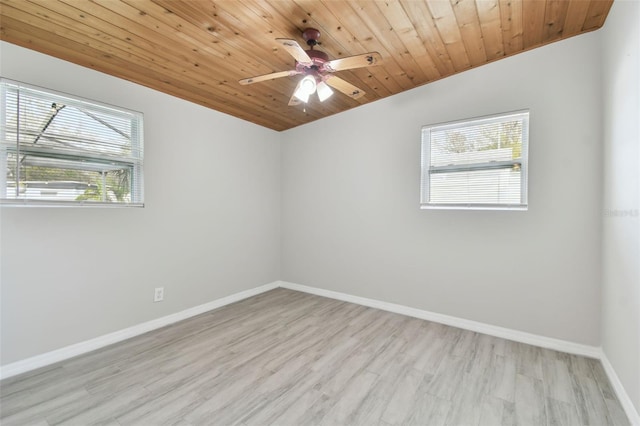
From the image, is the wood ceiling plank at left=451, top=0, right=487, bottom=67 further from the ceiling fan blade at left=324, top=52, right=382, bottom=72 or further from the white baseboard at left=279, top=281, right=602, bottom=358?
the white baseboard at left=279, top=281, right=602, bottom=358

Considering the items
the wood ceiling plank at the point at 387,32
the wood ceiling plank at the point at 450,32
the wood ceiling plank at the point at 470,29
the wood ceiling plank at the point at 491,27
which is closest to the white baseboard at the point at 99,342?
the wood ceiling plank at the point at 387,32

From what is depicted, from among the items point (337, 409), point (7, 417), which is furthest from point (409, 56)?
point (7, 417)

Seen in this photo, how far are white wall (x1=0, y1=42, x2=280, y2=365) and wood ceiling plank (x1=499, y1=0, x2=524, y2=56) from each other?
9.81 feet

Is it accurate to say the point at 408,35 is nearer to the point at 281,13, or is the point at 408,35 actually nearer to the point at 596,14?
the point at 281,13

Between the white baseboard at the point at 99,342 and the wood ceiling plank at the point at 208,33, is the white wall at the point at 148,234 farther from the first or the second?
the wood ceiling plank at the point at 208,33

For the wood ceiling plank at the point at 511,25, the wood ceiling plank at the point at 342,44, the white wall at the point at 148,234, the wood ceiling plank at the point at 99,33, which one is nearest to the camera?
the wood ceiling plank at the point at 99,33

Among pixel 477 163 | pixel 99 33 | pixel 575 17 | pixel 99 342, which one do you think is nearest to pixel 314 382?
pixel 99 342

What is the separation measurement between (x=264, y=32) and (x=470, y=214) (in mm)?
2554

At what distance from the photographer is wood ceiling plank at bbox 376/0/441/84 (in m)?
1.96

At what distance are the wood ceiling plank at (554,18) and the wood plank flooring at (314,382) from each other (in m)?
2.75

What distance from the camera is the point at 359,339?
2.70 meters

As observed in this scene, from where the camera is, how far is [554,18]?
219 cm

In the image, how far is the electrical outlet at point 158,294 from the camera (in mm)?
2898

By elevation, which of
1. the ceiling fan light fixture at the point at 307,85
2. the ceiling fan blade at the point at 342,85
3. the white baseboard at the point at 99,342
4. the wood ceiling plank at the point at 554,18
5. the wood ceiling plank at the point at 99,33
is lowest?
the white baseboard at the point at 99,342
